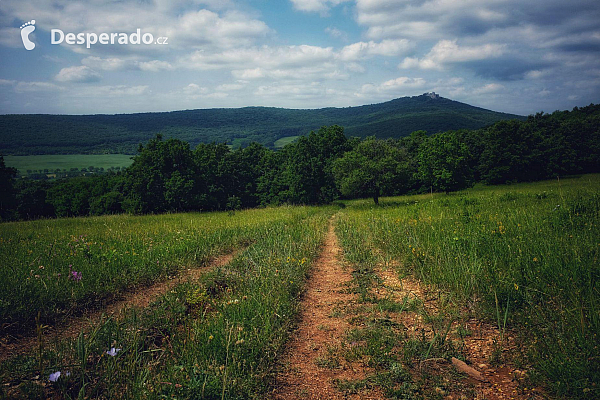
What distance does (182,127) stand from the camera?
552 ft

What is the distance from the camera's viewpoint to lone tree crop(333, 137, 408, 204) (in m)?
28.3

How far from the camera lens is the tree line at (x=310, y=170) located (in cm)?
3089

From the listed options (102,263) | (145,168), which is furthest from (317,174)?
(102,263)

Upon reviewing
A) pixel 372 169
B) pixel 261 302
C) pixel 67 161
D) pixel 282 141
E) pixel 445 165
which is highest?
pixel 282 141

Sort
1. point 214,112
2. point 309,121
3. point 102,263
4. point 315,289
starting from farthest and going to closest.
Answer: point 214,112 → point 309,121 → point 102,263 → point 315,289

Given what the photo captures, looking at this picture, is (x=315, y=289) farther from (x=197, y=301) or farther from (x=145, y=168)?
(x=145, y=168)

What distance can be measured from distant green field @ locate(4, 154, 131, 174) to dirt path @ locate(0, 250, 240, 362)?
84038 millimetres

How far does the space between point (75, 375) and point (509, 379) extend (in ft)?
14.3

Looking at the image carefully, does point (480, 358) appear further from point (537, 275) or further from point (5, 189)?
point (5, 189)

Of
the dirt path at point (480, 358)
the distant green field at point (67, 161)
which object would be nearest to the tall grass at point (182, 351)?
the dirt path at point (480, 358)

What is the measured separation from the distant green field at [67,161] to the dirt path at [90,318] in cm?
8404

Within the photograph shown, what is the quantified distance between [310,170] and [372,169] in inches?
519

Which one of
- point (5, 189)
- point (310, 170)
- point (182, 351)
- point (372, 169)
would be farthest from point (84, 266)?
point (5, 189)

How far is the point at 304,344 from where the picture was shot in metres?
4.06
